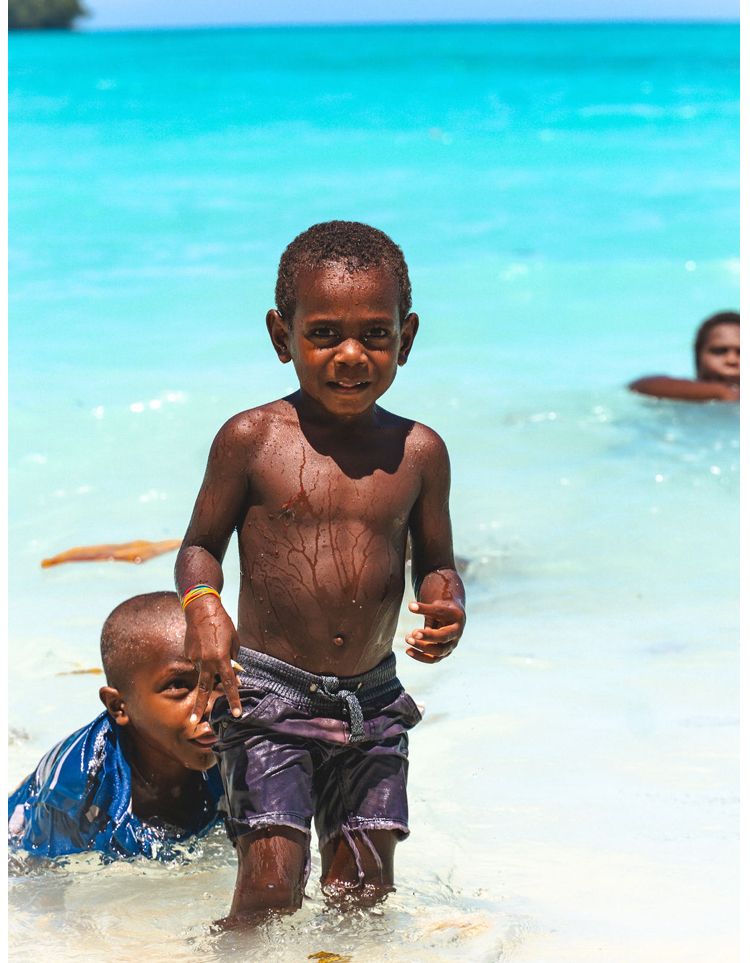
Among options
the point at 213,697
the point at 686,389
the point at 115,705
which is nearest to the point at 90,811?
the point at 115,705

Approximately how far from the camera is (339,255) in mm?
2820

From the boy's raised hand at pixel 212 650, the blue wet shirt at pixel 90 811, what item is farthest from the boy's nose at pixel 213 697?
the blue wet shirt at pixel 90 811

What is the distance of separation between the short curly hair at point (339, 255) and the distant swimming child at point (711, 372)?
5.11m

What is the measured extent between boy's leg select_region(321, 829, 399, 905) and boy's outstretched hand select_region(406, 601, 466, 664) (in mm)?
456

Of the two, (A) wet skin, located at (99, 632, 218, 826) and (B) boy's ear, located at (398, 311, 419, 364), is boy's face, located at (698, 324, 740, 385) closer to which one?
(A) wet skin, located at (99, 632, 218, 826)

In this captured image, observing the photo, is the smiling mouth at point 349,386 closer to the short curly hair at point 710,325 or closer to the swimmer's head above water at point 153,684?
the swimmer's head above water at point 153,684

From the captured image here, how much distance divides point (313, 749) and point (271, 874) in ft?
0.85

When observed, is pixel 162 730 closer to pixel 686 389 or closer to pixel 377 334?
pixel 377 334

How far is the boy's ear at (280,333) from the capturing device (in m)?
2.92

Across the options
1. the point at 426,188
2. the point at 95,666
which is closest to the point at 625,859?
the point at 95,666

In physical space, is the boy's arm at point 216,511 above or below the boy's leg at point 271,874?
above

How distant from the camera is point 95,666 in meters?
4.58

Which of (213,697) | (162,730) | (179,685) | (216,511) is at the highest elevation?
(216,511)

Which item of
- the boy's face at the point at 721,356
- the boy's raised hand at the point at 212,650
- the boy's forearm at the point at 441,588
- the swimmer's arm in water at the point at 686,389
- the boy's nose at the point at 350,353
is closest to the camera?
the boy's raised hand at the point at 212,650
